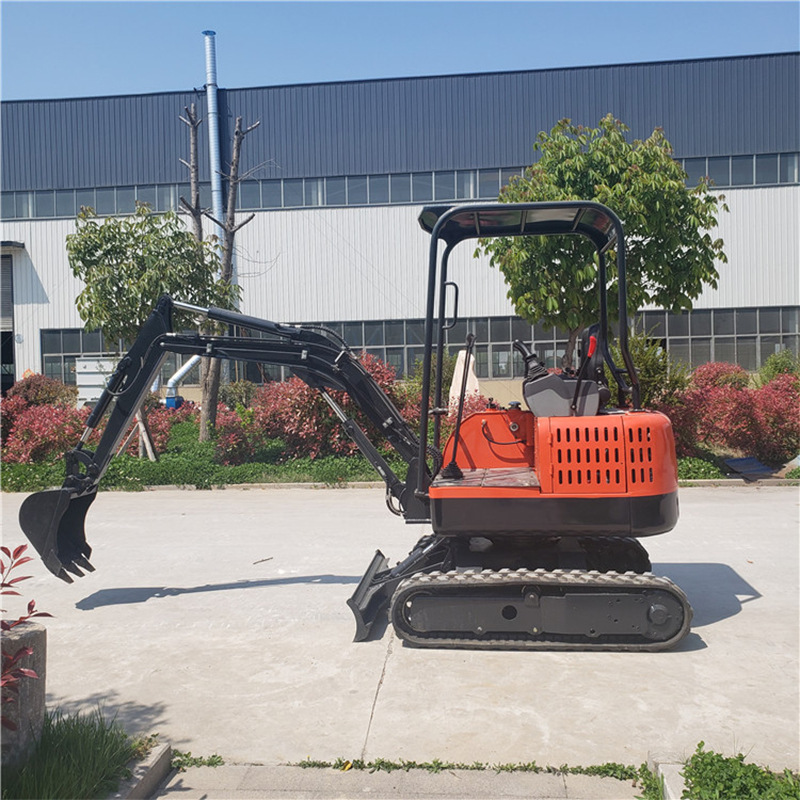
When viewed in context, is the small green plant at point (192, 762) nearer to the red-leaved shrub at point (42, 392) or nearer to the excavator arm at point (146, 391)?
the excavator arm at point (146, 391)

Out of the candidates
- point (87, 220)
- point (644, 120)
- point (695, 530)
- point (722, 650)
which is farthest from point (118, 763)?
point (644, 120)

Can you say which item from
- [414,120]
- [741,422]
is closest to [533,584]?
[741,422]

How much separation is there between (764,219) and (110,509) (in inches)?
940

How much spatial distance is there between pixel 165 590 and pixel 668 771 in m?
5.03

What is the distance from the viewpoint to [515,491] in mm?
5559

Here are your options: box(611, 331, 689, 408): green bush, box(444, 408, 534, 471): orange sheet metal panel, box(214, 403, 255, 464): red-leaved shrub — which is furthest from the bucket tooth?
box(611, 331, 689, 408): green bush

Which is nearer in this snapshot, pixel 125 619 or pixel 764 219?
pixel 125 619

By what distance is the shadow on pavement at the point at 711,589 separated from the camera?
6281 mm

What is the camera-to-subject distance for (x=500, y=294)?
2759 cm

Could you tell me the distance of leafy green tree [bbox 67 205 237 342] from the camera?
1374 cm

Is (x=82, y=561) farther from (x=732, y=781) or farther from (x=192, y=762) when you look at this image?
(x=732, y=781)

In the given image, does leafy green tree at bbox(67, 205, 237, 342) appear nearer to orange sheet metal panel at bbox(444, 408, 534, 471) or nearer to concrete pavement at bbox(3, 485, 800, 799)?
concrete pavement at bbox(3, 485, 800, 799)

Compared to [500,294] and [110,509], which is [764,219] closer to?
[500,294]

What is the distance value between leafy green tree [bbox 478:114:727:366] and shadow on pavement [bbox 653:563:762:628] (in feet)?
18.8
